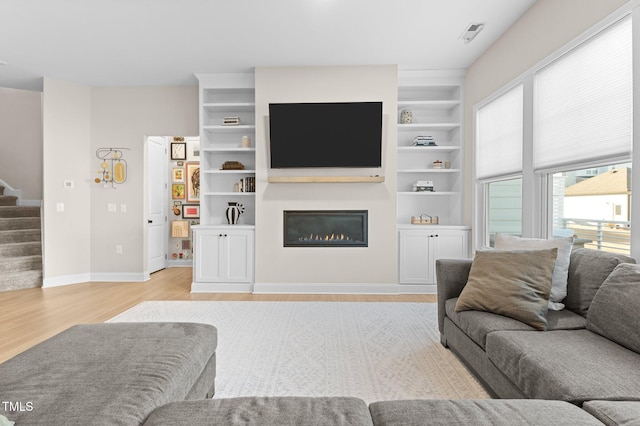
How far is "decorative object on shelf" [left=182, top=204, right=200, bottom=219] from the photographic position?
6852 millimetres

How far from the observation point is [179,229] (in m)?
6.80

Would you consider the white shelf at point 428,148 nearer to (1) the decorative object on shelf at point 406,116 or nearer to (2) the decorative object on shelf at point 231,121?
(1) the decorative object on shelf at point 406,116

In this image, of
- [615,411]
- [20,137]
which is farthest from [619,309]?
[20,137]

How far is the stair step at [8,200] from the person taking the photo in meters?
5.86

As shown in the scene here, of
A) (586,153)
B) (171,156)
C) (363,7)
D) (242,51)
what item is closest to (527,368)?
(586,153)

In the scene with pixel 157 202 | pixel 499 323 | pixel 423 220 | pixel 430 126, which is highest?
pixel 430 126

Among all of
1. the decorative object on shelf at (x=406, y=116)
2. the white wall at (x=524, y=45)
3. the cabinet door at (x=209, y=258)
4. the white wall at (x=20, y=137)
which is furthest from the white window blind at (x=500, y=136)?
the white wall at (x=20, y=137)

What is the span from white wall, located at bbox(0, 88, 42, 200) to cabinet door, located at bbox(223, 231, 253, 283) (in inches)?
156

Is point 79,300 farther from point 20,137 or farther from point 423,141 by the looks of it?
point 423,141

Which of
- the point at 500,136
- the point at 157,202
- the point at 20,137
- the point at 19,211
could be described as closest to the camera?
the point at 500,136

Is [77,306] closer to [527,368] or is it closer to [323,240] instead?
[323,240]

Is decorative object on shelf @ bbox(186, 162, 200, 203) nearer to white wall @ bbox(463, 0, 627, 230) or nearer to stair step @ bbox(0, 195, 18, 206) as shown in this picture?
stair step @ bbox(0, 195, 18, 206)

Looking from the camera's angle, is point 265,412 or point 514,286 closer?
point 265,412

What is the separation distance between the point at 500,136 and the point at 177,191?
5.45 m
